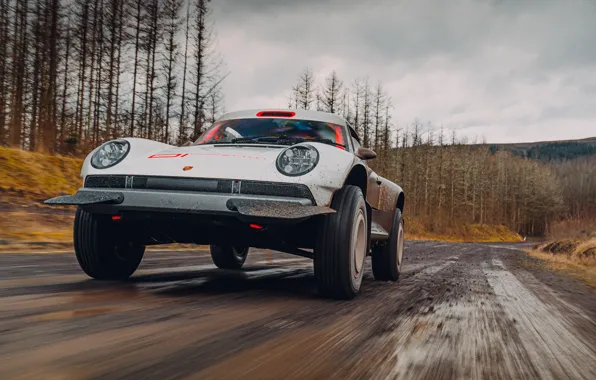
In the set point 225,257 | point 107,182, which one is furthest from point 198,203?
point 225,257

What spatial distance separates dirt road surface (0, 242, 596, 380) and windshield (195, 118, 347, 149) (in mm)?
1450

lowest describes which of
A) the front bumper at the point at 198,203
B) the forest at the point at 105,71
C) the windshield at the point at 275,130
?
the front bumper at the point at 198,203

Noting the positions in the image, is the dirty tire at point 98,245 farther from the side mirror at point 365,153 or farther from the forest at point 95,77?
the forest at point 95,77

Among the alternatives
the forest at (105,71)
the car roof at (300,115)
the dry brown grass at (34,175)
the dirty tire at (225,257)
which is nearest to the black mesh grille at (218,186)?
the car roof at (300,115)

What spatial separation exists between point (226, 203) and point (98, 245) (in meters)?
1.32

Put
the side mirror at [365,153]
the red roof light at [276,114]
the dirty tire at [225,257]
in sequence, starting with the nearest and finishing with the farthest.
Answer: the side mirror at [365,153]
the red roof light at [276,114]
the dirty tire at [225,257]

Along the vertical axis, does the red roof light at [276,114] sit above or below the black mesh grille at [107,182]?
above

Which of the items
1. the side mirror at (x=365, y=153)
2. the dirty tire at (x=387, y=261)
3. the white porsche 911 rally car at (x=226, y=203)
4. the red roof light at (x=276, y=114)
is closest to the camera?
the white porsche 911 rally car at (x=226, y=203)

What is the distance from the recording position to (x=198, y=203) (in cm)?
324

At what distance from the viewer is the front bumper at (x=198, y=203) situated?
10.4 ft

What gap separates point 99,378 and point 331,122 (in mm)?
3932

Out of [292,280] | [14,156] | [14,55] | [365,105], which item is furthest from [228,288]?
[365,105]

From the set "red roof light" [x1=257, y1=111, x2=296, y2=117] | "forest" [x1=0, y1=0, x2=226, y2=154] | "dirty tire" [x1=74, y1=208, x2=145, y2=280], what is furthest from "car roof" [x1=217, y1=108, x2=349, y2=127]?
"forest" [x1=0, y1=0, x2=226, y2=154]

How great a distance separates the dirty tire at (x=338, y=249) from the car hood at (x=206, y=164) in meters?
0.49
